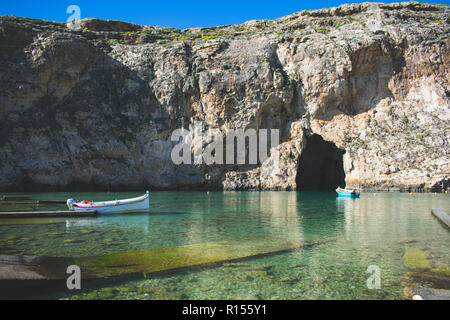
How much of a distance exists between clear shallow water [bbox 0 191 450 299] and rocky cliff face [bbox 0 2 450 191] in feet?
89.5

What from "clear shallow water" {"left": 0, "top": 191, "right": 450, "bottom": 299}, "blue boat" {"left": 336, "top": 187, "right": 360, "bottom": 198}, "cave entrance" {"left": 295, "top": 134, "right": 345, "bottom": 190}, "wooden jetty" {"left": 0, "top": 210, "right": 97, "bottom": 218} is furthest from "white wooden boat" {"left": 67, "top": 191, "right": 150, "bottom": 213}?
"cave entrance" {"left": 295, "top": 134, "right": 345, "bottom": 190}

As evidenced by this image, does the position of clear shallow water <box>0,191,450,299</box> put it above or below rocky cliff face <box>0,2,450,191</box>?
below

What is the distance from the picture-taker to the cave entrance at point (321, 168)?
181ft

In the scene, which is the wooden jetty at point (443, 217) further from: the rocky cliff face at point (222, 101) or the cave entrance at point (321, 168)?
the cave entrance at point (321, 168)

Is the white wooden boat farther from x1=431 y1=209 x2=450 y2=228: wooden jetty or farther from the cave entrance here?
the cave entrance

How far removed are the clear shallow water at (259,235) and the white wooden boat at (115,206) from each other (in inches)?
30.4

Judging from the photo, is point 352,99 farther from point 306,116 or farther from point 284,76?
point 284,76

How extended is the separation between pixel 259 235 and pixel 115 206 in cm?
1041

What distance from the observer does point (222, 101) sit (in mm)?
47906

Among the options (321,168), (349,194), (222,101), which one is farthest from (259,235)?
(321,168)

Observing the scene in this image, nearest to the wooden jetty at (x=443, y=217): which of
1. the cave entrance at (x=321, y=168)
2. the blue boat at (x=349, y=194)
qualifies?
Answer: the blue boat at (x=349, y=194)

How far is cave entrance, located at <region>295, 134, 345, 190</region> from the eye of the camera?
55281mm

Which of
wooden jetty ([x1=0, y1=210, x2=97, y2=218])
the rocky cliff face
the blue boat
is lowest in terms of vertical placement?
the blue boat
